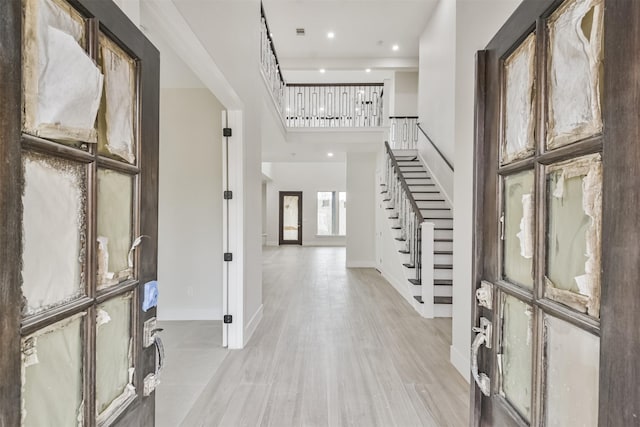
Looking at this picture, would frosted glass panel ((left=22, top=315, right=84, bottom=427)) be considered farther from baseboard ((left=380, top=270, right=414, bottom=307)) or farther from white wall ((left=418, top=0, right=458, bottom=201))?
white wall ((left=418, top=0, right=458, bottom=201))

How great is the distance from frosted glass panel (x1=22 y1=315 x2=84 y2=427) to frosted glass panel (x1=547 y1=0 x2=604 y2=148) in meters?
1.23

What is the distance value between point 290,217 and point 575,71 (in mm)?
13910

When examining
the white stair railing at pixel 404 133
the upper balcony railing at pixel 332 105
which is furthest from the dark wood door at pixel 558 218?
the upper balcony railing at pixel 332 105

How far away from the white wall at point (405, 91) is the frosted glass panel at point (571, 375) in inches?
347

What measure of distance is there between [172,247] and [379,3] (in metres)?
6.30

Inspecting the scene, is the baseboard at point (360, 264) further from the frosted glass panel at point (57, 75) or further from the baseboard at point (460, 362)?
the frosted glass panel at point (57, 75)

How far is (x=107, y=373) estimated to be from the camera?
93 cm

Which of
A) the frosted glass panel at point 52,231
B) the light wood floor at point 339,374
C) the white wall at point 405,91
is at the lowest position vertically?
the light wood floor at point 339,374

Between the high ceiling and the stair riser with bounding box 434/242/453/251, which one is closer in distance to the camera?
the stair riser with bounding box 434/242/453/251

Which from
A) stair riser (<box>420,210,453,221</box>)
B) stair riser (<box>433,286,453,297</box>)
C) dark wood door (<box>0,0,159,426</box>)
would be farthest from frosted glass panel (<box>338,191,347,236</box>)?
dark wood door (<box>0,0,159,426</box>)

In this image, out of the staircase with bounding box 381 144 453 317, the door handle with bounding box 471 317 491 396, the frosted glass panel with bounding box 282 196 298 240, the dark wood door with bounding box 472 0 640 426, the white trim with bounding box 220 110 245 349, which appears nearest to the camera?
the dark wood door with bounding box 472 0 640 426

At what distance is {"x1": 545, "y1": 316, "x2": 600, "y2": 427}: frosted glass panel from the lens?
69 centimetres

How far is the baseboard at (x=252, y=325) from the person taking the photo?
3.26m

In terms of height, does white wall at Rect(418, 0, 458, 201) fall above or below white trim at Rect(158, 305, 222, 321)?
above
